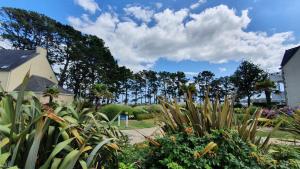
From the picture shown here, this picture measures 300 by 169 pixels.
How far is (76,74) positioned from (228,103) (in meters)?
46.2

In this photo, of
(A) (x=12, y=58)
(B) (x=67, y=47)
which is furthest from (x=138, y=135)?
(B) (x=67, y=47)

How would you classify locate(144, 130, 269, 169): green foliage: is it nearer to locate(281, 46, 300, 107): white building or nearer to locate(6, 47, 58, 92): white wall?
locate(6, 47, 58, 92): white wall

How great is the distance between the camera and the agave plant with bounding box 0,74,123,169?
174cm

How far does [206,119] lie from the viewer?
2.78 meters

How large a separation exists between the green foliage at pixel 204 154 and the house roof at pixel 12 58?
30333 mm

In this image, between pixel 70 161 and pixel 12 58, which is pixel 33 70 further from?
pixel 70 161

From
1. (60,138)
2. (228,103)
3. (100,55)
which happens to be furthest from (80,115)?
(100,55)

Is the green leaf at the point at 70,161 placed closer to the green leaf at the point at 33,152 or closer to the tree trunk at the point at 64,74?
the green leaf at the point at 33,152

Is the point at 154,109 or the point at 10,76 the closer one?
the point at 154,109

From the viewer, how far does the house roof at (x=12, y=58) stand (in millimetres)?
29197

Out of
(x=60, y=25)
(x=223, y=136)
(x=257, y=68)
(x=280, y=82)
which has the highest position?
(x=60, y=25)

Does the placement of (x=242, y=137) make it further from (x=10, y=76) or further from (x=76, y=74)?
(x=76, y=74)

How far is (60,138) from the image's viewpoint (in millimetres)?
2111

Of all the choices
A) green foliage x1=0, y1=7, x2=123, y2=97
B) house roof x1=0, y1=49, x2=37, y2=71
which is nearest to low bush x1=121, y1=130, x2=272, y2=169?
house roof x1=0, y1=49, x2=37, y2=71
